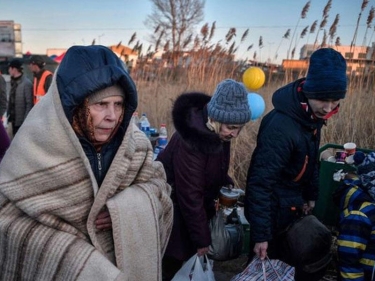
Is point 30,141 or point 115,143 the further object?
point 115,143

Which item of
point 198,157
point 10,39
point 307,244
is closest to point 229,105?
point 198,157

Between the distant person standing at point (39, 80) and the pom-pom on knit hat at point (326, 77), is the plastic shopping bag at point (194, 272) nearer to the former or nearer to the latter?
the pom-pom on knit hat at point (326, 77)

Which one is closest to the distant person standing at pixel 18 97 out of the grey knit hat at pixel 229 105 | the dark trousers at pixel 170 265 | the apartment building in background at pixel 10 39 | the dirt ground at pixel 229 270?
the dirt ground at pixel 229 270

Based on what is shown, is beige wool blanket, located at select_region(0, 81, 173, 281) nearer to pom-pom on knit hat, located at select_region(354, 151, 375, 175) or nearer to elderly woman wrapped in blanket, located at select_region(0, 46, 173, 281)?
elderly woman wrapped in blanket, located at select_region(0, 46, 173, 281)

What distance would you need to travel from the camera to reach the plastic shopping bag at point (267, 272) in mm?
2066

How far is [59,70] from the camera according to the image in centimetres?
149

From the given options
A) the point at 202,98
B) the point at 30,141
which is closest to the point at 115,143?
the point at 30,141

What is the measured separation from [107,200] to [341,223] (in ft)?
4.73

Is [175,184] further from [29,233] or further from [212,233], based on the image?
[29,233]

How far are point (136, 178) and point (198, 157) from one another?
1.77 ft

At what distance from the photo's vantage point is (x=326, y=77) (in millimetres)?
2096

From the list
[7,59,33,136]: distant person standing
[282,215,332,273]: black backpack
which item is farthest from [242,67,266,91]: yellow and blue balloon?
[282,215,332,273]: black backpack

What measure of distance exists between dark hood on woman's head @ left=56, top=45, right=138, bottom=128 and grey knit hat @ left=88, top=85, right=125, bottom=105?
0.13 ft

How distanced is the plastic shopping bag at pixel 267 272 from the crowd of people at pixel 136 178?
6 centimetres
